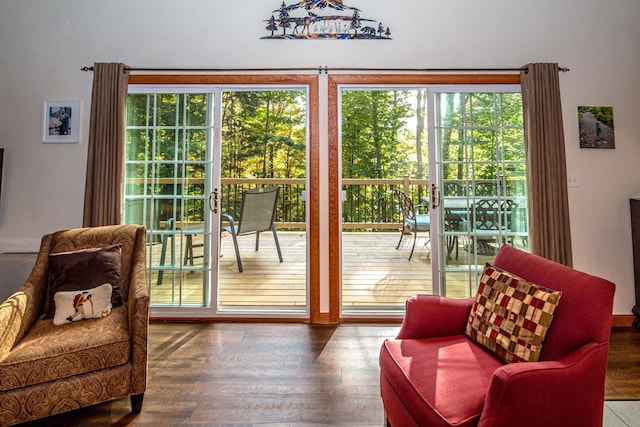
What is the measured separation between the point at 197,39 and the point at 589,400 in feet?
11.3

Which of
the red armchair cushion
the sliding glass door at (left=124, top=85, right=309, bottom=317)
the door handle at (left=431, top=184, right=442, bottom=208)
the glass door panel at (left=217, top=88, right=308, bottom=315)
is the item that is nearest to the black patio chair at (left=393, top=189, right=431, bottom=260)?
the door handle at (left=431, top=184, right=442, bottom=208)

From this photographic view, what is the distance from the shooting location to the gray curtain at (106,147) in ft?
8.74

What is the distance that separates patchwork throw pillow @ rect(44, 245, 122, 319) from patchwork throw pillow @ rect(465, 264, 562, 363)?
205 cm

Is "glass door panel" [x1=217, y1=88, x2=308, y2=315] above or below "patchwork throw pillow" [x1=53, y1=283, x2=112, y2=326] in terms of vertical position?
above

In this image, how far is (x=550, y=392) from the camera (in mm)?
1062

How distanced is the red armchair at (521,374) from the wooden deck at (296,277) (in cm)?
158

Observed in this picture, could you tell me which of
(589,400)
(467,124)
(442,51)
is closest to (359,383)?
(589,400)

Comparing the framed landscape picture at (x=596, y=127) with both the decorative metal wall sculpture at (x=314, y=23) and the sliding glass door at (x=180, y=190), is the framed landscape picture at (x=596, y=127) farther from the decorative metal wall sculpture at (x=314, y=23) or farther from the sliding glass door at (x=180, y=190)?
the sliding glass door at (x=180, y=190)

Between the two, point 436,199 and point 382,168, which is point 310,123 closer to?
point 436,199

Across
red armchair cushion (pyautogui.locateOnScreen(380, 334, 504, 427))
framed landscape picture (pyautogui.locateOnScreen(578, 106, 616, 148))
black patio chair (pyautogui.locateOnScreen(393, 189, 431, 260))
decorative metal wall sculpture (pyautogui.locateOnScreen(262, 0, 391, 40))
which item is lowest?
red armchair cushion (pyautogui.locateOnScreen(380, 334, 504, 427))

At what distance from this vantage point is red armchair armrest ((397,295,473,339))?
62.7 inches

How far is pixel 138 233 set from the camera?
2227 mm

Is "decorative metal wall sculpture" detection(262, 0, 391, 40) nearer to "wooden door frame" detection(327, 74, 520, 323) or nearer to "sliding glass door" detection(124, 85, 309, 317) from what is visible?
"wooden door frame" detection(327, 74, 520, 323)

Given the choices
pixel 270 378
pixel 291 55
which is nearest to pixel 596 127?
pixel 291 55
